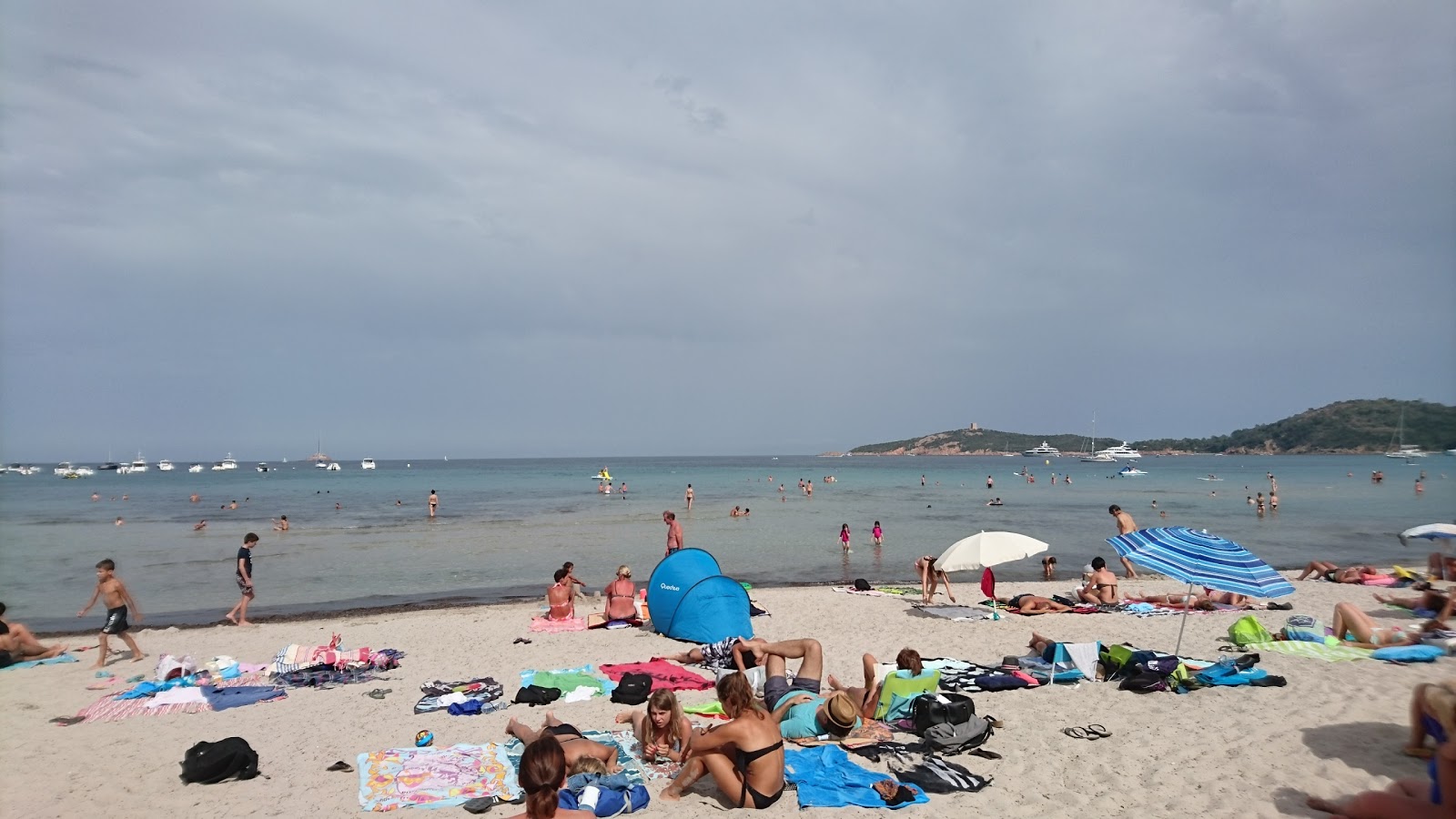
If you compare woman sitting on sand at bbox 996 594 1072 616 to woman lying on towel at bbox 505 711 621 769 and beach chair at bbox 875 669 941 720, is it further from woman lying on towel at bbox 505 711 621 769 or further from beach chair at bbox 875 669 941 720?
woman lying on towel at bbox 505 711 621 769

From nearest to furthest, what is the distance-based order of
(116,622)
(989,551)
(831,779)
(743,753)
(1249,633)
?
(743,753) < (831,779) < (1249,633) < (116,622) < (989,551)

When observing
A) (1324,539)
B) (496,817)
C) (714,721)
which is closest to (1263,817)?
(714,721)

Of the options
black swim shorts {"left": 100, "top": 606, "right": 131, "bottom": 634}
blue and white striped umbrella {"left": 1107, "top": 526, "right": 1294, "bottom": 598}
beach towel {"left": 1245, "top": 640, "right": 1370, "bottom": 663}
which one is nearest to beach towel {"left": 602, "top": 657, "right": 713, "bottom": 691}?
blue and white striped umbrella {"left": 1107, "top": 526, "right": 1294, "bottom": 598}

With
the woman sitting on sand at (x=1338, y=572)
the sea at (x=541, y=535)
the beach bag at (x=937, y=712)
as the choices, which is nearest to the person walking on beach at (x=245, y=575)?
the sea at (x=541, y=535)

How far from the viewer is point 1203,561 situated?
9.05 meters

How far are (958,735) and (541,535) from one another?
24.3m

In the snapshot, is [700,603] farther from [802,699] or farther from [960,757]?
[960,757]

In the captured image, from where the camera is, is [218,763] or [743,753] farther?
[218,763]

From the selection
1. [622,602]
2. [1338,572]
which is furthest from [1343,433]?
[622,602]

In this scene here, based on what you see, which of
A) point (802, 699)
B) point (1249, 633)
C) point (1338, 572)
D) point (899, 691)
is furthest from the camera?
point (1338, 572)

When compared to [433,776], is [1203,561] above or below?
above

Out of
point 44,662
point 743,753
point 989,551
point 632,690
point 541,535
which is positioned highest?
point 989,551

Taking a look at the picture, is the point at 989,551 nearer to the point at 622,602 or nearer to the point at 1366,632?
the point at 1366,632

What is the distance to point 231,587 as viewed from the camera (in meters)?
18.8
